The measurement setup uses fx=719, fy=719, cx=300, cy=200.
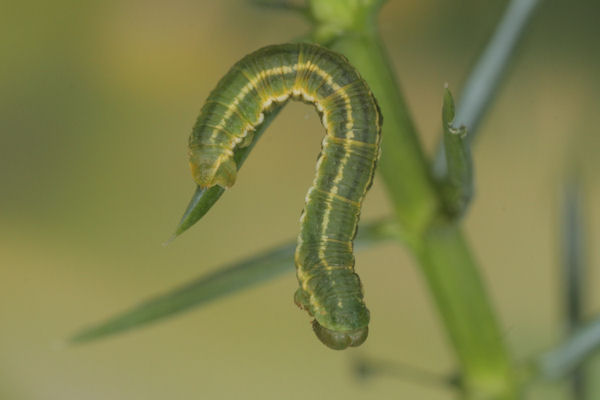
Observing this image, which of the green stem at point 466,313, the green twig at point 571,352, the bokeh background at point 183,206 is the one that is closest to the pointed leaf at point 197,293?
the green stem at point 466,313

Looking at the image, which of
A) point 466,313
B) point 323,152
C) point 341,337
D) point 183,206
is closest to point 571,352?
point 466,313

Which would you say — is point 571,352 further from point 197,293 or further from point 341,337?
point 197,293

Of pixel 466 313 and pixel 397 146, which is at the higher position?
pixel 397 146

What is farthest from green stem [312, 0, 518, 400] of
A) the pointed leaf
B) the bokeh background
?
the bokeh background

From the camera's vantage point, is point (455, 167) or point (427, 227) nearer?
point (455, 167)

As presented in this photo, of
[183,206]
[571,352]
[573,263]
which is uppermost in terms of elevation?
[183,206]

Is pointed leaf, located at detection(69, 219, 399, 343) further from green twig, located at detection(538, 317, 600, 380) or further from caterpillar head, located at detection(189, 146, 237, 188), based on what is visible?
green twig, located at detection(538, 317, 600, 380)

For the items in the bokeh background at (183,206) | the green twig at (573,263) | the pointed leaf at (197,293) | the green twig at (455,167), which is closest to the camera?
the green twig at (455,167)

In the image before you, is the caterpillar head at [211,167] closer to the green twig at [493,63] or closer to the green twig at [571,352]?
the green twig at [493,63]
